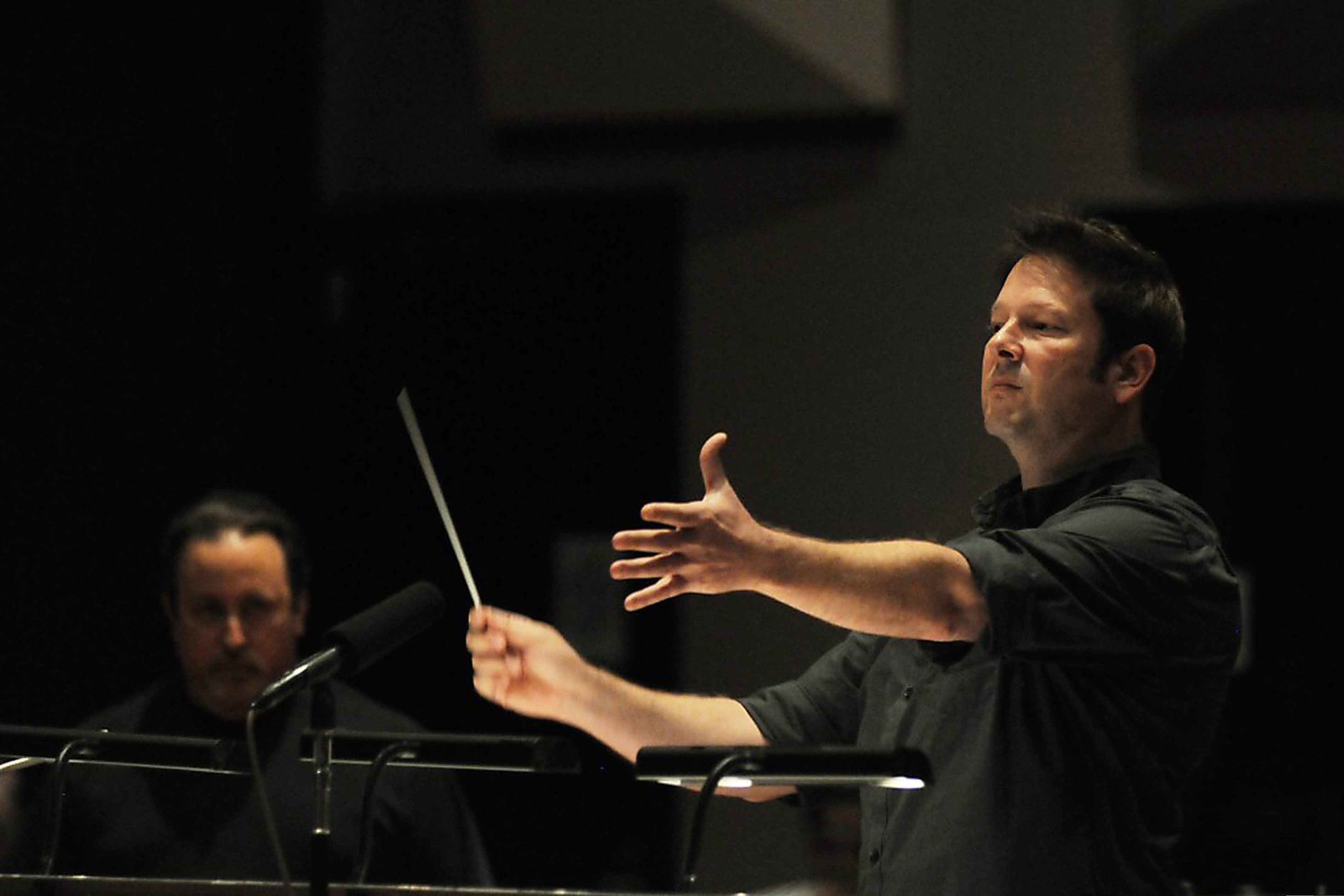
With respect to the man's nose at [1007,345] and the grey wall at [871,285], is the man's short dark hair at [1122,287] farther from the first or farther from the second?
the grey wall at [871,285]

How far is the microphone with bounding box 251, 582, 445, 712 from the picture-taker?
169 cm

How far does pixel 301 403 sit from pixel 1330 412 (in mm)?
2740

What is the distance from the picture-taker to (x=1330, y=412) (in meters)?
4.47

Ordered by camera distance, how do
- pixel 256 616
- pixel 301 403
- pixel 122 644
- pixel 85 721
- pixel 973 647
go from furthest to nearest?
pixel 301 403, pixel 122 644, pixel 85 721, pixel 256 616, pixel 973 647

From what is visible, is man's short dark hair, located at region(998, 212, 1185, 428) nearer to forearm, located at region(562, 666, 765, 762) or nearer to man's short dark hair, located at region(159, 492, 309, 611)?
forearm, located at region(562, 666, 765, 762)

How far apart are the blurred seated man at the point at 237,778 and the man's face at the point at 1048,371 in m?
1.22

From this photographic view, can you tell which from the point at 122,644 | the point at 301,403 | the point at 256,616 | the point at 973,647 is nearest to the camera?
the point at 973,647

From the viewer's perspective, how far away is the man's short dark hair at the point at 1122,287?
217 cm

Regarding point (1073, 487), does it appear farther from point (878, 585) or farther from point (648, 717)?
point (648, 717)

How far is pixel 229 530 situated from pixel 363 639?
154cm

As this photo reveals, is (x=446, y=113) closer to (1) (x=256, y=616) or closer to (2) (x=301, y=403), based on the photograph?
(2) (x=301, y=403)

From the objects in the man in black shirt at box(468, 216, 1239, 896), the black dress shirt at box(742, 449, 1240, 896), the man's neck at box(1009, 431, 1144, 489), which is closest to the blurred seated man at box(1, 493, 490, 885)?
the man in black shirt at box(468, 216, 1239, 896)

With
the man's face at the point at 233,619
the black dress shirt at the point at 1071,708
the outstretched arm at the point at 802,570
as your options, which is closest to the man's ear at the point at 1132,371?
the black dress shirt at the point at 1071,708

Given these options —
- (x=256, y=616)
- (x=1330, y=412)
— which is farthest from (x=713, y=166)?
(x=256, y=616)
